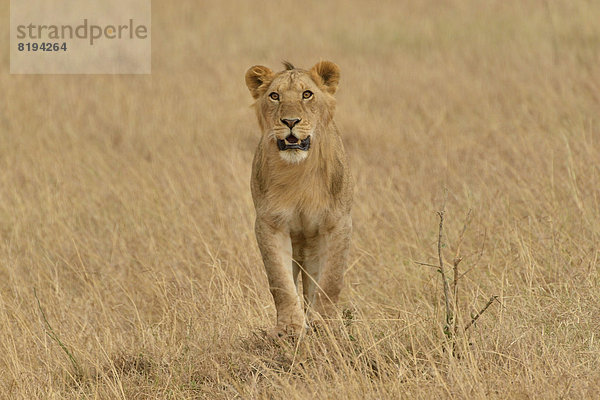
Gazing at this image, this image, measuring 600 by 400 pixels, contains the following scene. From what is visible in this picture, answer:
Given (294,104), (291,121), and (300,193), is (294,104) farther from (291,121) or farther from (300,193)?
(300,193)

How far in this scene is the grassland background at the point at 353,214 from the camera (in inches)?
198

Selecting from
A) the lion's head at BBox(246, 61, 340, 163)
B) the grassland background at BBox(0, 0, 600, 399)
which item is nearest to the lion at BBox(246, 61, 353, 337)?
the lion's head at BBox(246, 61, 340, 163)

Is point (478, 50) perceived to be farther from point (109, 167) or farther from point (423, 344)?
point (423, 344)

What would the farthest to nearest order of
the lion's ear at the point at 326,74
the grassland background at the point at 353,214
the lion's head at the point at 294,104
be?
the lion's ear at the point at 326,74, the lion's head at the point at 294,104, the grassland background at the point at 353,214

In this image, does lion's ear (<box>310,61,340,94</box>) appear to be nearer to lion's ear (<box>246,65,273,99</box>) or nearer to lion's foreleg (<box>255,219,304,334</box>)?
lion's ear (<box>246,65,273,99</box>)

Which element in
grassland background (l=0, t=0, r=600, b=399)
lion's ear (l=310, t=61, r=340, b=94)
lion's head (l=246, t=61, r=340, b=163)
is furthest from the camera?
lion's ear (l=310, t=61, r=340, b=94)

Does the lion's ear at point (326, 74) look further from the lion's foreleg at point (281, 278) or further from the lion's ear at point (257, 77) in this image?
the lion's foreleg at point (281, 278)

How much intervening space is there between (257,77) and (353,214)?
9.48ft

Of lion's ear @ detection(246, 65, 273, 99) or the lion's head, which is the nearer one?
the lion's head

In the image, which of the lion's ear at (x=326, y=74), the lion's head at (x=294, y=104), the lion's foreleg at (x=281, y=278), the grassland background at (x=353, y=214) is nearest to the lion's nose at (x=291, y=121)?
the lion's head at (x=294, y=104)

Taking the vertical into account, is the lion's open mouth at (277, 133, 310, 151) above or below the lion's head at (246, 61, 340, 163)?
below

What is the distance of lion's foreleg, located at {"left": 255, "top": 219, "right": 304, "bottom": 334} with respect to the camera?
525 centimetres

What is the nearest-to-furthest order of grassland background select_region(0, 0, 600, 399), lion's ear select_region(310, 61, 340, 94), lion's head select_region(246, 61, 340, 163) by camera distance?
grassland background select_region(0, 0, 600, 399) < lion's head select_region(246, 61, 340, 163) < lion's ear select_region(310, 61, 340, 94)

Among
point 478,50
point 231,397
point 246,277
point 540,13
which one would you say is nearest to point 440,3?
point 540,13
